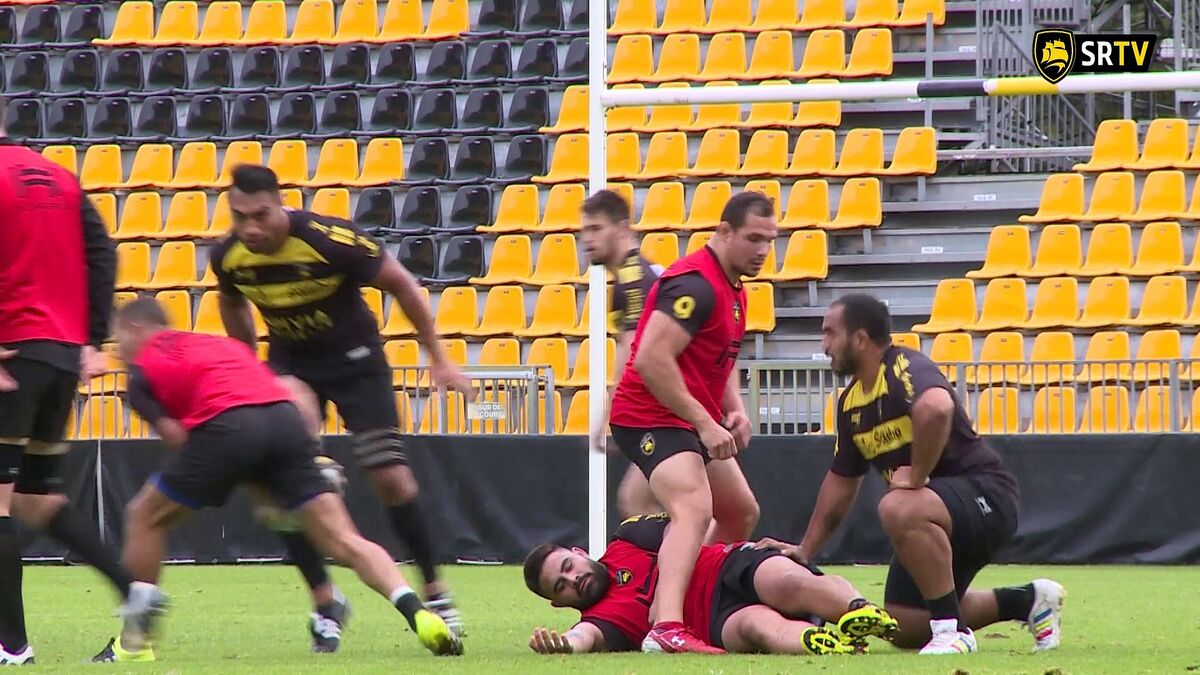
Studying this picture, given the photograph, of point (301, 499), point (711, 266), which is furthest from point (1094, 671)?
point (301, 499)

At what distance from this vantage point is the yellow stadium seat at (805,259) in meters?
16.2

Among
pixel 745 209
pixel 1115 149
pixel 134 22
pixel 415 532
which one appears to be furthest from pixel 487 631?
pixel 134 22

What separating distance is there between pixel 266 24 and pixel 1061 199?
878 cm

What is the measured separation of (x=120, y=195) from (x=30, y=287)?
13.6 m

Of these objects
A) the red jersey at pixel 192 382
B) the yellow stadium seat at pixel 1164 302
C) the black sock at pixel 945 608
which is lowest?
the black sock at pixel 945 608

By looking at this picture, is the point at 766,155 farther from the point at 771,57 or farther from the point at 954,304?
the point at 954,304

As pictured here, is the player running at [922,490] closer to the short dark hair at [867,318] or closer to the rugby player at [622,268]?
the short dark hair at [867,318]

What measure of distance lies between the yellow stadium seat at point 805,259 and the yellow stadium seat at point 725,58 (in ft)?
7.19

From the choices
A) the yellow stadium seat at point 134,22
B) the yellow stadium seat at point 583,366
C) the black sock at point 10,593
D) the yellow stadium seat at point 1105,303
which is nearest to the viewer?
the black sock at point 10,593

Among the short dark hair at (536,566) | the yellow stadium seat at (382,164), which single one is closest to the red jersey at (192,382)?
the short dark hair at (536,566)

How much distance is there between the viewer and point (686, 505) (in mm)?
6477

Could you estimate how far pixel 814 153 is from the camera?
56.0 feet

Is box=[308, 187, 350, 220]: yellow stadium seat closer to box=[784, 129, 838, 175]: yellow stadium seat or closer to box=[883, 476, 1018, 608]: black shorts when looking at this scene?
box=[784, 129, 838, 175]: yellow stadium seat

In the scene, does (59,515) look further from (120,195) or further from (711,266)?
(120,195)
